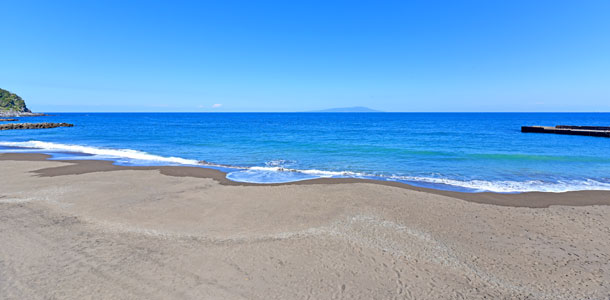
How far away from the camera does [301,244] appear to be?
6.83 m

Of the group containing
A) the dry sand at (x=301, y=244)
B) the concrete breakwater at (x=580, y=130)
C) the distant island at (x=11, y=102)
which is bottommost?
the dry sand at (x=301, y=244)

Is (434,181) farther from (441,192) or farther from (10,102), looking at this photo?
(10,102)

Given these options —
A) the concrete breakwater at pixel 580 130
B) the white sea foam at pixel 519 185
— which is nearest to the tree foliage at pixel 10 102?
the white sea foam at pixel 519 185

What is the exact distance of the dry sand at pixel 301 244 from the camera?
5145mm

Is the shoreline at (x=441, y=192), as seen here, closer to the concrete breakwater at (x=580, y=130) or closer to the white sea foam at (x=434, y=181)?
the white sea foam at (x=434, y=181)

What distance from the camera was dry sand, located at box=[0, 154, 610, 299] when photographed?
16.9 feet

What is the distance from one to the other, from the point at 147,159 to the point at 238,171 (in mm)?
8939

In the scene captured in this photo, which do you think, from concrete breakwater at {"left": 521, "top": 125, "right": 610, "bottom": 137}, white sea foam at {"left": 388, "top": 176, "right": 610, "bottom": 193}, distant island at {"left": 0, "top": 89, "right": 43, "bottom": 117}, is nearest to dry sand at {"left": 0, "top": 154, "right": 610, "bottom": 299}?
white sea foam at {"left": 388, "top": 176, "right": 610, "bottom": 193}

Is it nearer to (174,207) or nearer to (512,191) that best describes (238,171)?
(174,207)

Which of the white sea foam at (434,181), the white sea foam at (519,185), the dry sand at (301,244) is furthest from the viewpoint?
the white sea foam at (434,181)

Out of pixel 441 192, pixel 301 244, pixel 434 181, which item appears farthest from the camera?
pixel 434 181

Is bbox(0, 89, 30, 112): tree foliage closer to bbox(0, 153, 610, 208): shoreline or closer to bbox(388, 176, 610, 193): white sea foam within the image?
bbox(0, 153, 610, 208): shoreline

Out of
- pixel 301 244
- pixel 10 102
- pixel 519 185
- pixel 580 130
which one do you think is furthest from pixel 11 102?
pixel 580 130

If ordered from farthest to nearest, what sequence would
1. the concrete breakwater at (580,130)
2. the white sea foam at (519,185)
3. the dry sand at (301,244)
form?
the concrete breakwater at (580,130) < the white sea foam at (519,185) < the dry sand at (301,244)
